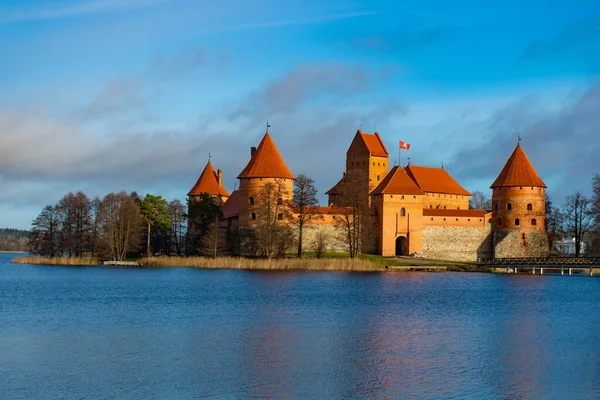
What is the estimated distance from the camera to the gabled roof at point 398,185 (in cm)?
5012

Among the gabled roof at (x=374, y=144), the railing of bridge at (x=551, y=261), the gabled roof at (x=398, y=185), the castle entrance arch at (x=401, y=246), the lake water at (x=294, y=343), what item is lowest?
the lake water at (x=294, y=343)

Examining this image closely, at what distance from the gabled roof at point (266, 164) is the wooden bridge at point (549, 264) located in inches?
533

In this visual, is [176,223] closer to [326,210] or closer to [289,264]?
[326,210]

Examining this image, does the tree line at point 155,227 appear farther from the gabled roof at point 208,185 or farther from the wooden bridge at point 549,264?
the wooden bridge at point 549,264

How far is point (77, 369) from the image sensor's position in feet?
42.9

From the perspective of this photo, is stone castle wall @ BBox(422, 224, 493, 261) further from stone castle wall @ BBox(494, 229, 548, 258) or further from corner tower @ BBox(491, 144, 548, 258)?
stone castle wall @ BBox(494, 229, 548, 258)

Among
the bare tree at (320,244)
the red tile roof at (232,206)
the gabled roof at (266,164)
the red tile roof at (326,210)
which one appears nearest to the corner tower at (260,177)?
the gabled roof at (266,164)

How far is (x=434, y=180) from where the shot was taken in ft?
191

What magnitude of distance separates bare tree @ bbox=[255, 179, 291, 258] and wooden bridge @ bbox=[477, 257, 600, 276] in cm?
1240

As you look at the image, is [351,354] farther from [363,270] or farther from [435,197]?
[435,197]

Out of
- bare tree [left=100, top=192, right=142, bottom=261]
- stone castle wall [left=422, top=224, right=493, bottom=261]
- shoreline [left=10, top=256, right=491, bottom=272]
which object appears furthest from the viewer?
stone castle wall [left=422, top=224, right=493, bottom=261]

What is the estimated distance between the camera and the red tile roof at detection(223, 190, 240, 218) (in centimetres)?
5231

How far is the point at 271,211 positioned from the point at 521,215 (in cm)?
1818

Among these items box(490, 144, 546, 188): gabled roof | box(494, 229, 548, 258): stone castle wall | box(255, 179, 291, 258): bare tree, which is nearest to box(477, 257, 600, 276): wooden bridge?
box(494, 229, 548, 258): stone castle wall
